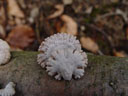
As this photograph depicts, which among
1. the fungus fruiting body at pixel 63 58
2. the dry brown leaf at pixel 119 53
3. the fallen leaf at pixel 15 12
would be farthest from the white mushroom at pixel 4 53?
the dry brown leaf at pixel 119 53

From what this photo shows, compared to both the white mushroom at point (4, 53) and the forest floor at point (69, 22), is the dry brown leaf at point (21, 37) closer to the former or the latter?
the forest floor at point (69, 22)

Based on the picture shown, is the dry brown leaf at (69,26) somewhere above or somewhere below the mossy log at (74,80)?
below

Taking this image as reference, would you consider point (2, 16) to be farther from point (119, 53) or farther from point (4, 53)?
point (119, 53)

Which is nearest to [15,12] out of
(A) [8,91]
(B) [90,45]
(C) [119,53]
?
(B) [90,45]

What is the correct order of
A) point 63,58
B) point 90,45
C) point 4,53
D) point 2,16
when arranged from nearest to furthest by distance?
point 63,58
point 4,53
point 90,45
point 2,16

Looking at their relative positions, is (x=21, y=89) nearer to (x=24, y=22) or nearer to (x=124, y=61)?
(x=124, y=61)

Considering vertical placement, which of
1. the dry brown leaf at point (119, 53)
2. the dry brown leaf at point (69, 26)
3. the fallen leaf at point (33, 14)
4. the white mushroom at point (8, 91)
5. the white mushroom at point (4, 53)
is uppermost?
the white mushroom at point (4, 53)
